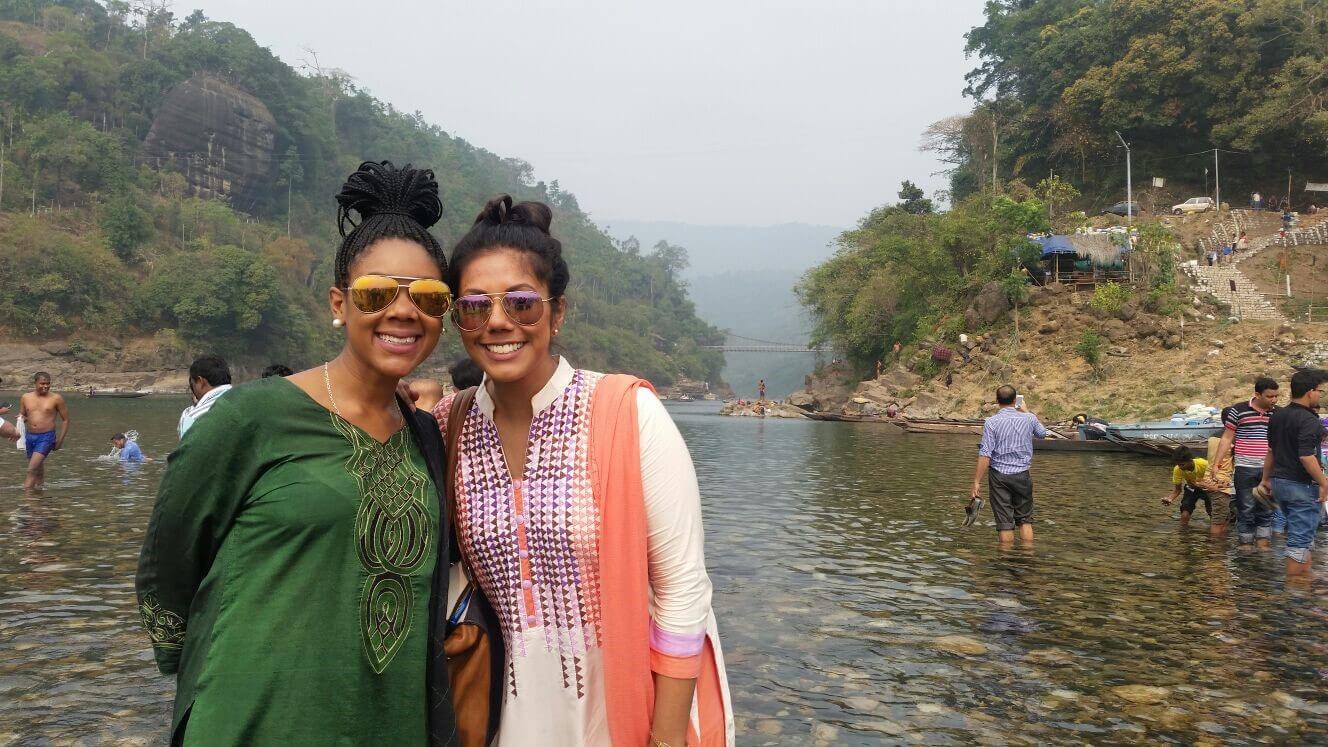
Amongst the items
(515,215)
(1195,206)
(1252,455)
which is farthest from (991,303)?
(515,215)

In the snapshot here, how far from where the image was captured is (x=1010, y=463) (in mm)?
9062

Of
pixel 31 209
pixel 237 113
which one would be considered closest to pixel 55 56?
pixel 237 113

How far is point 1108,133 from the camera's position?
4722 centimetres

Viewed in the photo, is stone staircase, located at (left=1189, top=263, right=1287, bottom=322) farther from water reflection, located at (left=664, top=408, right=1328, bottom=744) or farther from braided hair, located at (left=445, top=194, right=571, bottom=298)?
braided hair, located at (left=445, top=194, right=571, bottom=298)

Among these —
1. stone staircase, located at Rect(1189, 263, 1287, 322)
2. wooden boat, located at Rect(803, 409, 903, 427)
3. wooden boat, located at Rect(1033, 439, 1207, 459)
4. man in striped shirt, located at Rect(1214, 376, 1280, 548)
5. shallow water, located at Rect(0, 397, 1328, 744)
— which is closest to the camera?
shallow water, located at Rect(0, 397, 1328, 744)

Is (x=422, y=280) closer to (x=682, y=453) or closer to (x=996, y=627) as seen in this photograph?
(x=682, y=453)

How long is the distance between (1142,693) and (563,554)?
4.42 m

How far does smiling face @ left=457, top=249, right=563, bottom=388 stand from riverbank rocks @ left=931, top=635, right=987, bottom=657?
4668 millimetres

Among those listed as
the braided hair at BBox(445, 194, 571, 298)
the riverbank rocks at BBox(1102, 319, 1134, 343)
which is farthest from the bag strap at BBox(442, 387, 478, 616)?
the riverbank rocks at BBox(1102, 319, 1134, 343)

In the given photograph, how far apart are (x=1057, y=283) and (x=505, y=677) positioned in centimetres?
3712

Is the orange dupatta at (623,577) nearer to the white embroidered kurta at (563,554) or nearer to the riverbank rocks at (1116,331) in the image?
the white embroidered kurta at (563,554)

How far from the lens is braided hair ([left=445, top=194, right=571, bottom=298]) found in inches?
81.2

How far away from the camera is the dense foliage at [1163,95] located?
40188 millimetres

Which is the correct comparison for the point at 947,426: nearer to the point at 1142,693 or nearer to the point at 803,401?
the point at 803,401
